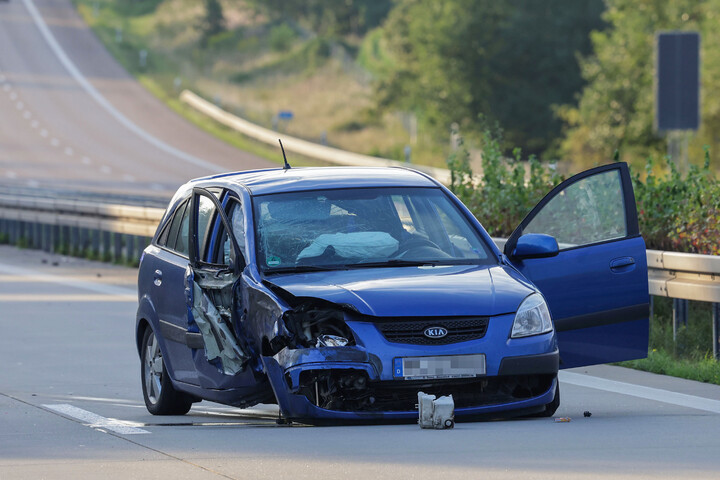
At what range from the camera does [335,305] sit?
317 inches

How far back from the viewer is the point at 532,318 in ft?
27.1

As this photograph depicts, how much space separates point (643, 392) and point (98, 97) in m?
64.2

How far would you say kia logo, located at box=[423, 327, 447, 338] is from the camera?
8.00 meters

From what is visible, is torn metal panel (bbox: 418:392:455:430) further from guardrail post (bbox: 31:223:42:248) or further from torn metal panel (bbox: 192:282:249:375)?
guardrail post (bbox: 31:223:42:248)

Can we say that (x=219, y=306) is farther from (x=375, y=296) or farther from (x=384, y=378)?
(x=384, y=378)

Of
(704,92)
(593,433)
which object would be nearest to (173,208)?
(593,433)

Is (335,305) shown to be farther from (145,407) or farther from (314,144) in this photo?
(314,144)

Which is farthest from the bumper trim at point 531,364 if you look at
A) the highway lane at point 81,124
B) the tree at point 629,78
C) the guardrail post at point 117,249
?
the tree at point 629,78

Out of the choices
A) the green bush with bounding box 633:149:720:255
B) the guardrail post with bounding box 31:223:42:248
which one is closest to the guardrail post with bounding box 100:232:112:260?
the guardrail post with bounding box 31:223:42:248

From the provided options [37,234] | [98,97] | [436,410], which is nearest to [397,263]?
[436,410]

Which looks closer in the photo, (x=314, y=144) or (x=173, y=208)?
(x=173, y=208)

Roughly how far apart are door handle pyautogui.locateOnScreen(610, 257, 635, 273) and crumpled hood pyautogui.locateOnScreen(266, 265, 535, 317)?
87 cm

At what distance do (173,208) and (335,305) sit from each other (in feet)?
8.35

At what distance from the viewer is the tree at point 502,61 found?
221 feet
